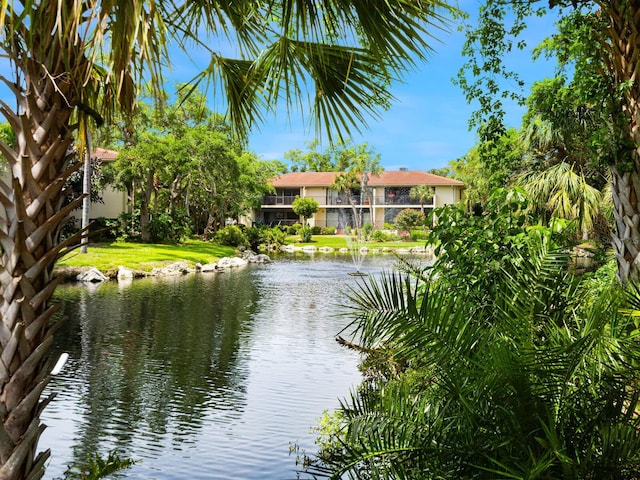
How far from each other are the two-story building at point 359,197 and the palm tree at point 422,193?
1.23ft

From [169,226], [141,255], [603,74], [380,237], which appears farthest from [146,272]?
[380,237]

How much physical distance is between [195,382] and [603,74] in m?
6.48

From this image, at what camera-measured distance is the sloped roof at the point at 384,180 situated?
56.8 meters

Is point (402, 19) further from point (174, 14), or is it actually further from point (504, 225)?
point (504, 225)

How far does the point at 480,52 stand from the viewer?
768 centimetres

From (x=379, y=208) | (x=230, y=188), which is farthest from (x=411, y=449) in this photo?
(x=379, y=208)

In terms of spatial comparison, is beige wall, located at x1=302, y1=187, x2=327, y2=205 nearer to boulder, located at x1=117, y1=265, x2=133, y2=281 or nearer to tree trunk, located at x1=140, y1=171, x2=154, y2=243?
tree trunk, located at x1=140, y1=171, x2=154, y2=243

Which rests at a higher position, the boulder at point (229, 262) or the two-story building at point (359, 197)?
the two-story building at point (359, 197)

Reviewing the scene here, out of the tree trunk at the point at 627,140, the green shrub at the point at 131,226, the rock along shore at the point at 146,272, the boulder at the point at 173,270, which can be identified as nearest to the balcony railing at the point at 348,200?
the green shrub at the point at 131,226

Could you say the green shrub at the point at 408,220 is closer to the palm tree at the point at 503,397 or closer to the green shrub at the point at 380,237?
Answer: the green shrub at the point at 380,237

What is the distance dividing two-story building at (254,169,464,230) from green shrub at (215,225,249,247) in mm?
19059

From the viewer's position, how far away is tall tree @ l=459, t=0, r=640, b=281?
4.83m

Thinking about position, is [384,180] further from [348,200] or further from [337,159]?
[337,159]

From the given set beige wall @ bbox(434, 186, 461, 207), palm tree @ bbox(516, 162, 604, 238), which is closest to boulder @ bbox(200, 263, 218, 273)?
palm tree @ bbox(516, 162, 604, 238)
